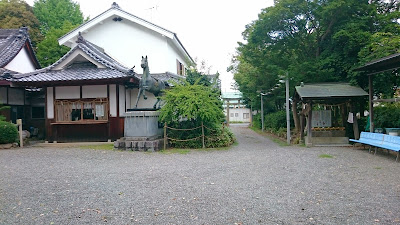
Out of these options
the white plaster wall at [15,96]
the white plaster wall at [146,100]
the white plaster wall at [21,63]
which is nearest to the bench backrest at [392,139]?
the white plaster wall at [146,100]

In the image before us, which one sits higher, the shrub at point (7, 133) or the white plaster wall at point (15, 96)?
the white plaster wall at point (15, 96)

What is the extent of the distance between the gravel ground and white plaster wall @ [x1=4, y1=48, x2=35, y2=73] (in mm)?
11039

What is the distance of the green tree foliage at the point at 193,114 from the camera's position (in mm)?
13109

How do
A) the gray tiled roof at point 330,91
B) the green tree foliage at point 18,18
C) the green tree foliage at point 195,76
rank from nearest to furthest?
the gray tiled roof at point 330,91 < the green tree foliage at point 195,76 < the green tree foliage at point 18,18

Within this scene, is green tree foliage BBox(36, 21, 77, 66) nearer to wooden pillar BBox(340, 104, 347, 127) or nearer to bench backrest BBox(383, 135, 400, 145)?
wooden pillar BBox(340, 104, 347, 127)

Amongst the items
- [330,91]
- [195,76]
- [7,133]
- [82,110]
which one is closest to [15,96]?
[7,133]

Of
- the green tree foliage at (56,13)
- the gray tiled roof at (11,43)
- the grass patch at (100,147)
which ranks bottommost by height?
the grass patch at (100,147)

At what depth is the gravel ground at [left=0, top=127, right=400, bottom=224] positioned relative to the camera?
4.66 meters

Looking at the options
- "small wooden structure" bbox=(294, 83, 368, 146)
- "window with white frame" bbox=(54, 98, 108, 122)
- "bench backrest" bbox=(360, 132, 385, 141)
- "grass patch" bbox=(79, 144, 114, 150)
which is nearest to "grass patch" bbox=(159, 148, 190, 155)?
"grass patch" bbox=(79, 144, 114, 150)

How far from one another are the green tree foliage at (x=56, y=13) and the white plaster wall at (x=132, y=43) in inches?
604

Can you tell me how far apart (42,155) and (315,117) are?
1292cm

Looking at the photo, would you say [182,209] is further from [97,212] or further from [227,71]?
[227,71]

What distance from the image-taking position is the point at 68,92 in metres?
15.7

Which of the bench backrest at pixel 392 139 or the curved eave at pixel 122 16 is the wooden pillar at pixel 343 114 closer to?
the bench backrest at pixel 392 139
